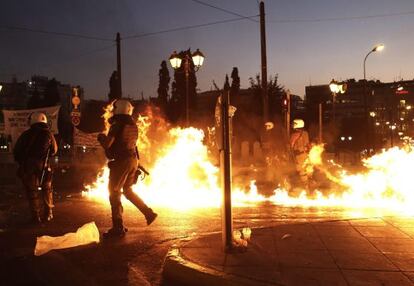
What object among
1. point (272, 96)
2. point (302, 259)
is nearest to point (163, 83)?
point (272, 96)

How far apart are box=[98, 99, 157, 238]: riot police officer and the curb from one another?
1.81 metres

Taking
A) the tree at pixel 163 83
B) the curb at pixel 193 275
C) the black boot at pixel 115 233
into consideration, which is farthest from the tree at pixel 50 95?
the curb at pixel 193 275

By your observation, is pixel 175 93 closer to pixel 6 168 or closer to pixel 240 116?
pixel 240 116

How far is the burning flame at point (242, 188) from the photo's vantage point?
12.1 metres

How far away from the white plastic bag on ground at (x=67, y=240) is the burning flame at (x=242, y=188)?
4.23 metres

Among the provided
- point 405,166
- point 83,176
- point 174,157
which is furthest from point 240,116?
point 405,166

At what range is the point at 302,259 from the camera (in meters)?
6.04

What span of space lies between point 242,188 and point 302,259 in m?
9.74

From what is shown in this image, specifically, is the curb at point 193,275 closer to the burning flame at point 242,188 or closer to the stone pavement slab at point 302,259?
the stone pavement slab at point 302,259

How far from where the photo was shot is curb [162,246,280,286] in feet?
17.0

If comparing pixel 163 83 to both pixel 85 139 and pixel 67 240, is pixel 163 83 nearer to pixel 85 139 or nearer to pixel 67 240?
pixel 85 139

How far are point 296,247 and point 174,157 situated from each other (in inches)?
345

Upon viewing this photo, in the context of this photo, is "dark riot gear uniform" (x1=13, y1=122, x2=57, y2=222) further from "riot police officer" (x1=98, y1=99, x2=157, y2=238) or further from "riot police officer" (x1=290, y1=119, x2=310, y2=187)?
"riot police officer" (x1=290, y1=119, x2=310, y2=187)

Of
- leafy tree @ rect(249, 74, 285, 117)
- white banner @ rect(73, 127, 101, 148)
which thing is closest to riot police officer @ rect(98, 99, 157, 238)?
white banner @ rect(73, 127, 101, 148)
